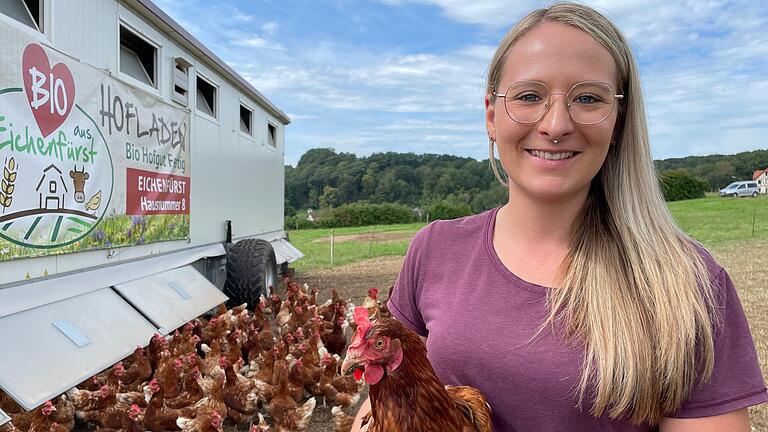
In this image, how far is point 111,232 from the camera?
445cm

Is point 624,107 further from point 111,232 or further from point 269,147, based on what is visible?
point 269,147

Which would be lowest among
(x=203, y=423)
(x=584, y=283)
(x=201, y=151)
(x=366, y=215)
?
(x=366, y=215)

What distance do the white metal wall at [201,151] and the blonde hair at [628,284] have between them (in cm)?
322

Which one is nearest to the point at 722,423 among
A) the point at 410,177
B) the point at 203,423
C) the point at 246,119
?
the point at 203,423

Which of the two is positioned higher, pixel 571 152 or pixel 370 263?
pixel 571 152

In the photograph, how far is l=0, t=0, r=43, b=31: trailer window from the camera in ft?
10.7

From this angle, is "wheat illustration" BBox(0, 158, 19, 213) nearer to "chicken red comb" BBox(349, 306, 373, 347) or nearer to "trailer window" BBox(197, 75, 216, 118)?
"chicken red comb" BBox(349, 306, 373, 347)

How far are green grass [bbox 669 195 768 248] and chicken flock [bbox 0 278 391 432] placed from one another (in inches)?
437

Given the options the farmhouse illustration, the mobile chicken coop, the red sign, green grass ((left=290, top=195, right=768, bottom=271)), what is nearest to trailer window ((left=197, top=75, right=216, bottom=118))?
the mobile chicken coop

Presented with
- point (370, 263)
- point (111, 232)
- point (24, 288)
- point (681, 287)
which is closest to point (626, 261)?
point (681, 287)

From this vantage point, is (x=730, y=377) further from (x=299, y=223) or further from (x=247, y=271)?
(x=299, y=223)

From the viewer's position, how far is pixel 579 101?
1336 millimetres

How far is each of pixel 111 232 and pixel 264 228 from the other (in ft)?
18.2

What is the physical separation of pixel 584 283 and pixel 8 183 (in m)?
3.25
